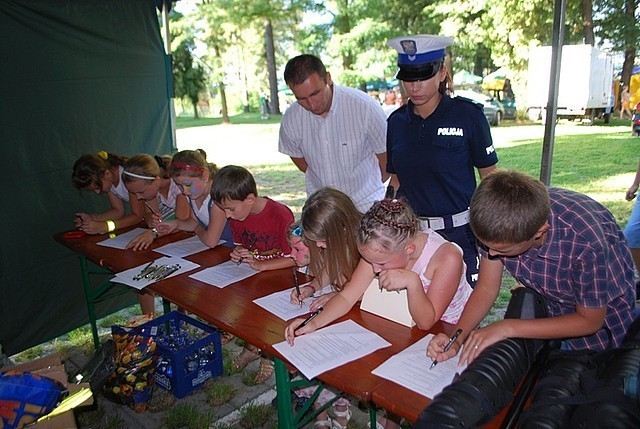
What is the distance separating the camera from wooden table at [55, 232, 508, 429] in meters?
1.30

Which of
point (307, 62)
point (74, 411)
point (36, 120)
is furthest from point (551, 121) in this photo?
point (36, 120)

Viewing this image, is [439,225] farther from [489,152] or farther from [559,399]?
[559,399]

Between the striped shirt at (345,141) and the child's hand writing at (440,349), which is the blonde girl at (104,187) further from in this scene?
the child's hand writing at (440,349)

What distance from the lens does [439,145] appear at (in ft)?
7.20

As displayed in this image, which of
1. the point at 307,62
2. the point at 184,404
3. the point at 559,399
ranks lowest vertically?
the point at 184,404

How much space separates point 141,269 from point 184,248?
1.11 feet

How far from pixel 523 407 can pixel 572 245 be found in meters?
0.45

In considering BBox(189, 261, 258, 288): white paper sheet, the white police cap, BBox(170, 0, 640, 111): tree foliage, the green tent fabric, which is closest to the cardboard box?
BBox(189, 261, 258, 288): white paper sheet

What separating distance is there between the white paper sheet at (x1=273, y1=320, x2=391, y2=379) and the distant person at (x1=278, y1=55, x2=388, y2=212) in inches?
46.9

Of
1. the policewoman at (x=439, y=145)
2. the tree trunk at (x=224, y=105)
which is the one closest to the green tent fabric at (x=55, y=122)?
the policewoman at (x=439, y=145)

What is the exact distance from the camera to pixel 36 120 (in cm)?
327

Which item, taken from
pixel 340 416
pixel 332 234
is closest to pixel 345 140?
pixel 332 234

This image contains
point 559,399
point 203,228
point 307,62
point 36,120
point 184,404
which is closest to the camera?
point 559,399

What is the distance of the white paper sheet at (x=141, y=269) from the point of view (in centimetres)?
225
